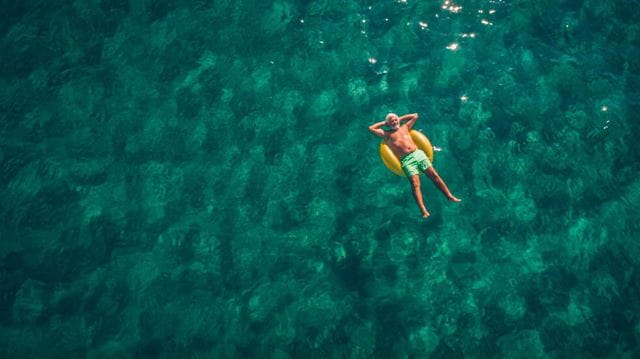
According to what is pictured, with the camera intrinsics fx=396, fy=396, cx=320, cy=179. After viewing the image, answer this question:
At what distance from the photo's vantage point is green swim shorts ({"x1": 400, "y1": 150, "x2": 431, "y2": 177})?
21.8 feet

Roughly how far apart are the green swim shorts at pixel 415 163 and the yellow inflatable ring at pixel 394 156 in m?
0.18

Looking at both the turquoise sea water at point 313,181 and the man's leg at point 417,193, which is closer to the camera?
the man's leg at point 417,193

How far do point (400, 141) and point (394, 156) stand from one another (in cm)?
28

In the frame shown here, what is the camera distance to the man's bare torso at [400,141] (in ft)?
22.0

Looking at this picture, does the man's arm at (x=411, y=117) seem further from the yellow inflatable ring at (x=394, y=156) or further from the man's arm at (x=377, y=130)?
the man's arm at (x=377, y=130)

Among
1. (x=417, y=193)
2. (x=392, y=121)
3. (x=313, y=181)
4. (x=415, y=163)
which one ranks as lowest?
(x=313, y=181)

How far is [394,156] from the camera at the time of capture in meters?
6.84

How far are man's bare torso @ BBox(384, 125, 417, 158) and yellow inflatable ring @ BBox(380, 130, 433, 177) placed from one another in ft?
0.30

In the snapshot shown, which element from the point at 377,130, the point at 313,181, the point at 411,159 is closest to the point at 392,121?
the point at 377,130

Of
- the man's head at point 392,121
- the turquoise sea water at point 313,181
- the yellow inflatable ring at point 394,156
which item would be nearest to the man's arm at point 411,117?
the yellow inflatable ring at point 394,156

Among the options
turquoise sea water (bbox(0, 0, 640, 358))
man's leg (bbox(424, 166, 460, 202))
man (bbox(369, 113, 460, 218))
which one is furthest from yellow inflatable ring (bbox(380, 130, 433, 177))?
turquoise sea water (bbox(0, 0, 640, 358))

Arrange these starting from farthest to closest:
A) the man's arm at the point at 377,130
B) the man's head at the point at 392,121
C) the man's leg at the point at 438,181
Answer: the man's arm at the point at 377,130 < the man's head at the point at 392,121 < the man's leg at the point at 438,181

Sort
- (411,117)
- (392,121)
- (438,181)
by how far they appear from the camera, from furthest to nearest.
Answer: (411,117)
(392,121)
(438,181)

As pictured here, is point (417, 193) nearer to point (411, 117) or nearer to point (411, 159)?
point (411, 159)
